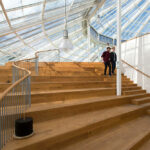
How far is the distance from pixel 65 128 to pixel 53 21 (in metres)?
8.87

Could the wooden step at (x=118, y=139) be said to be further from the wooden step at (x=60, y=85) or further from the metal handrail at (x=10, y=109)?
the wooden step at (x=60, y=85)

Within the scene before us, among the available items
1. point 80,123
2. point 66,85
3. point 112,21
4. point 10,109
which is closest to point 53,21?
point 66,85

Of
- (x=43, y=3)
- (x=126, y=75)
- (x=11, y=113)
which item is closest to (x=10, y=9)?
(x=43, y=3)

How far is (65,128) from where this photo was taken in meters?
2.09

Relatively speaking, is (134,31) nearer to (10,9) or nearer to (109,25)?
(109,25)

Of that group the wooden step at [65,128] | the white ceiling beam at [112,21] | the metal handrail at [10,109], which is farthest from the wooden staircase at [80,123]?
the white ceiling beam at [112,21]

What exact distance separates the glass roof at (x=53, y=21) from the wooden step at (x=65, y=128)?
5392 mm

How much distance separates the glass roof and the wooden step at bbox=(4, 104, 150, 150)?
539 cm

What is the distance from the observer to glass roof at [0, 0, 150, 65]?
6516mm

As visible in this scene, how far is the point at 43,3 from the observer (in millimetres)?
6469

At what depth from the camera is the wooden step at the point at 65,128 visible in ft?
5.61

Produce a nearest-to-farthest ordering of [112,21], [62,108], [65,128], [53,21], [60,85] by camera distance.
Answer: [65,128] → [62,108] → [60,85] → [53,21] → [112,21]

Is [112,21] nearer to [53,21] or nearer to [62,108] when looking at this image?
[53,21]

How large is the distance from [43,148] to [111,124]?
154 centimetres
